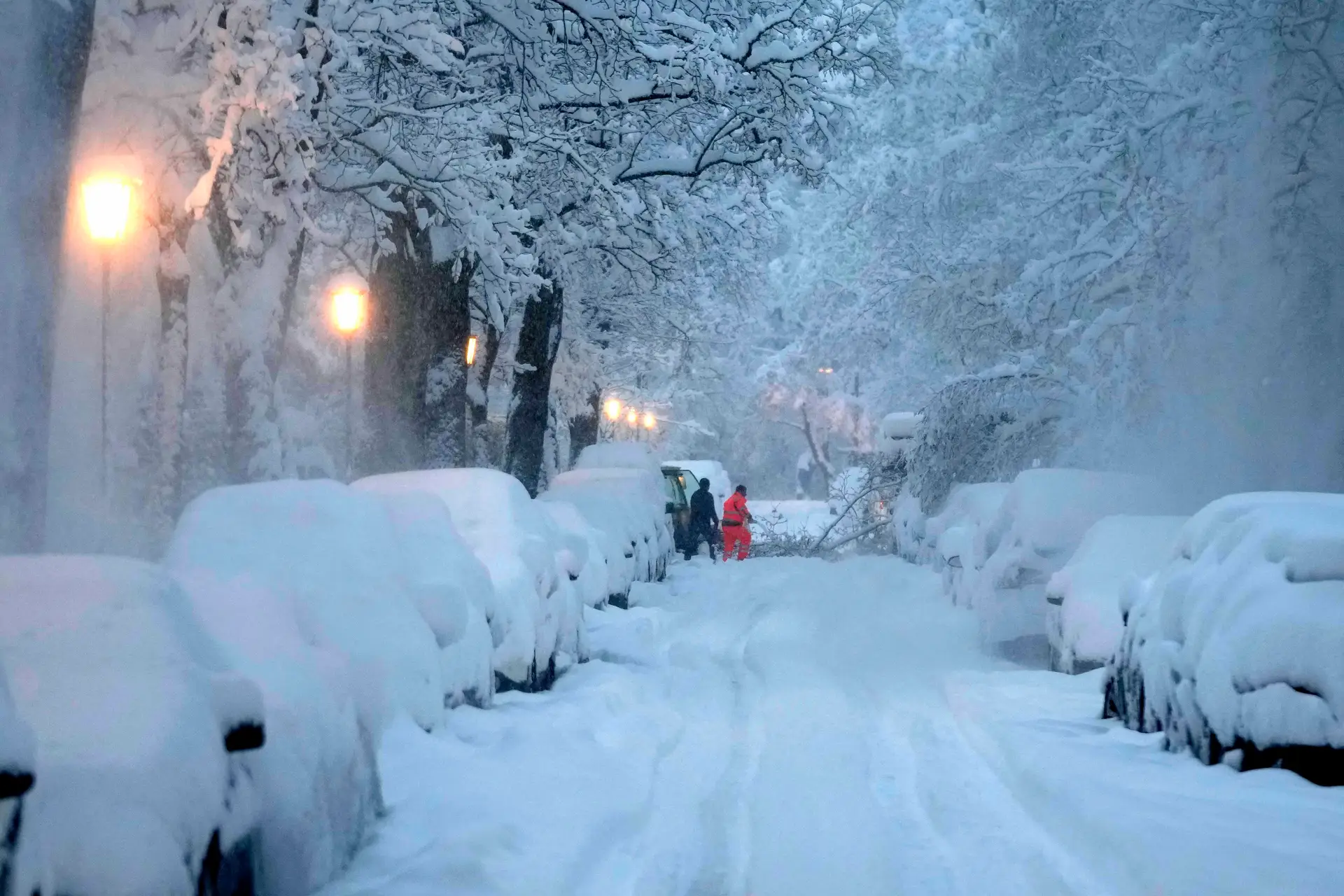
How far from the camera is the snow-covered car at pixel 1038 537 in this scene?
47.3 ft

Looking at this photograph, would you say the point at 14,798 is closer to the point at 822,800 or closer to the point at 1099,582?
the point at 822,800

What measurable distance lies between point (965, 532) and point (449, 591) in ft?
35.5

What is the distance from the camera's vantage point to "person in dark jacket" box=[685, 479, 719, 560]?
106ft

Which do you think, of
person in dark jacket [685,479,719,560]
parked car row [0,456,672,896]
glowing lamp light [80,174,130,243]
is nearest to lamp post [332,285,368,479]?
glowing lamp light [80,174,130,243]

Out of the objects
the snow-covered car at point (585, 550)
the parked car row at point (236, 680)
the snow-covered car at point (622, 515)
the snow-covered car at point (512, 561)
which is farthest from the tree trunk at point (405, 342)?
the parked car row at point (236, 680)

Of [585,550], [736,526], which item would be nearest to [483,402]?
[736,526]

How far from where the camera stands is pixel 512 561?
1122cm

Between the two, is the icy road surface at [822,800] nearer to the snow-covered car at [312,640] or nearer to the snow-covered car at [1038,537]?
the snow-covered car at [312,640]

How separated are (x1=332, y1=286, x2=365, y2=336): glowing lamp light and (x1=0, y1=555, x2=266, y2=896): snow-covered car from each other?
14848mm

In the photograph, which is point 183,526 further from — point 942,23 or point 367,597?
point 942,23

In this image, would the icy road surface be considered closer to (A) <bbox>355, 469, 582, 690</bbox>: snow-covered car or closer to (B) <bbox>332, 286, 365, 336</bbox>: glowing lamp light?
(A) <bbox>355, 469, 582, 690</bbox>: snow-covered car

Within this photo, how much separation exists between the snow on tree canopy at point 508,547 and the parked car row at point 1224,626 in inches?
159

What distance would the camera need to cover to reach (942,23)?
2944cm

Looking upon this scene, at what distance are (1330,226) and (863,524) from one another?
1865cm
